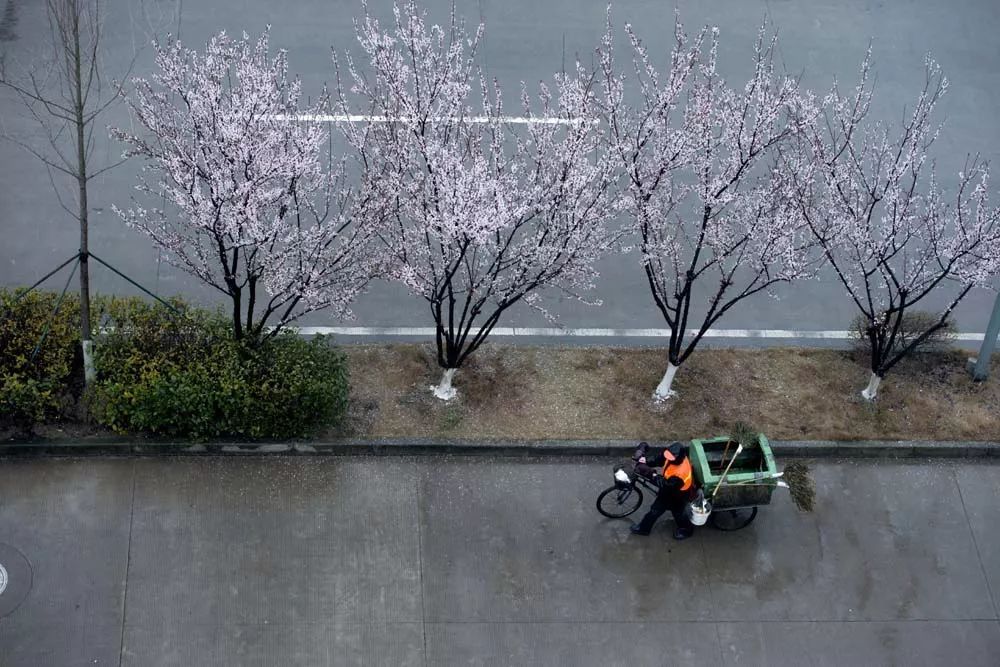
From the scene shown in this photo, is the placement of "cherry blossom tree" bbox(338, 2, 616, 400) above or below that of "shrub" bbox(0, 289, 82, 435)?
above

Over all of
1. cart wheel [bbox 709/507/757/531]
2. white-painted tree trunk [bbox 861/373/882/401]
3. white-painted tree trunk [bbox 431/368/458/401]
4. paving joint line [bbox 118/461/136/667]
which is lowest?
paving joint line [bbox 118/461/136/667]

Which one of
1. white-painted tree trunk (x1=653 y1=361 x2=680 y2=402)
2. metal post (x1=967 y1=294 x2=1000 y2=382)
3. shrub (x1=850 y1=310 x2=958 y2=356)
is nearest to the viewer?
white-painted tree trunk (x1=653 y1=361 x2=680 y2=402)

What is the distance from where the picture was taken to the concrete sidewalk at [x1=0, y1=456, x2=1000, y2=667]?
35.6ft

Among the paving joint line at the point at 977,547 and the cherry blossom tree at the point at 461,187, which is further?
the paving joint line at the point at 977,547

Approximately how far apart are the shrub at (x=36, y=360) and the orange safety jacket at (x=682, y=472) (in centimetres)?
628

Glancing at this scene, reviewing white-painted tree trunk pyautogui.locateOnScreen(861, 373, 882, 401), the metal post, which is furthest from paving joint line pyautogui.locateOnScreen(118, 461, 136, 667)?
the metal post

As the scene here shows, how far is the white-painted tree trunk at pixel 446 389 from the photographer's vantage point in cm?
1298

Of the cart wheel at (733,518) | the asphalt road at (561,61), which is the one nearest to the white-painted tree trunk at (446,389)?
the asphalt road at (561,61)

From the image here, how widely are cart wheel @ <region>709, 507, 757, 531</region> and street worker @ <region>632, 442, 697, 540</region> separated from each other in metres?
0.32

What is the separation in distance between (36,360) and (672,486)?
6768 mm

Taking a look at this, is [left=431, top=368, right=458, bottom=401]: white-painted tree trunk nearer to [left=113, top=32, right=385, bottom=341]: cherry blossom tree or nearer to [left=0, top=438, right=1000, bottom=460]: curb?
[left=0, top=438, right=1000, bottom=460]: curb

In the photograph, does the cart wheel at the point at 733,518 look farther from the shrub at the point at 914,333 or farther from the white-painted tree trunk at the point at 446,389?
the white-painted tree trunk at the point at 446,389

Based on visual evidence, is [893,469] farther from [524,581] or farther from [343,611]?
[343,611]

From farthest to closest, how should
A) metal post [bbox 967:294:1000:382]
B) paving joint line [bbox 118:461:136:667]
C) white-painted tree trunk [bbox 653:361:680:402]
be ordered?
1. metal post [bbox 967:294:1000:382]
2. white-painted tree trunk [bbox 653:361:680:402]
3. paving joint line [bbox 118:461:136:667]
